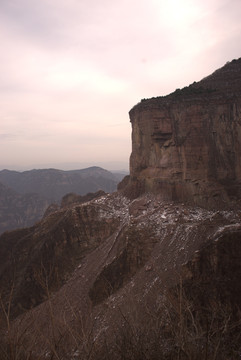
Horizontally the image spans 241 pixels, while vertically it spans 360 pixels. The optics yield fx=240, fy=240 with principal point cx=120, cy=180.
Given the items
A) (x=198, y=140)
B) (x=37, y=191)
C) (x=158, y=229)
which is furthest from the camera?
(x=37, y=191)

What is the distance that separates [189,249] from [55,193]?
481 feet

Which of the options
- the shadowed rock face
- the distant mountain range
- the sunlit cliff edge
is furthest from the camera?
the distant mountain range

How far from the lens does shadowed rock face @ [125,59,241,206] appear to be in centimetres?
2158

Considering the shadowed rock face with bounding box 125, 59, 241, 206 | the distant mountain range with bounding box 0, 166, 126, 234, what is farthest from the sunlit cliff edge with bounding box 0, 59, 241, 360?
the distant mountain range with bounding box 0, 166, 126, 234

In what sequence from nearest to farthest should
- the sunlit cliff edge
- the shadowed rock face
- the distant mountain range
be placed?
the sunlit cliff edge
the shadowed rock face
the distant mountain range

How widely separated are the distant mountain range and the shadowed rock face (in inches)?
3677

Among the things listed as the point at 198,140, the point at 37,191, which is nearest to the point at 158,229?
the point at 198,140

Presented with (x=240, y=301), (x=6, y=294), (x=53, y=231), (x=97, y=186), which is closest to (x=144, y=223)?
(x=240, y=301)

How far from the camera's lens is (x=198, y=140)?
22.4 meters

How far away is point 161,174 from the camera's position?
24484 mm

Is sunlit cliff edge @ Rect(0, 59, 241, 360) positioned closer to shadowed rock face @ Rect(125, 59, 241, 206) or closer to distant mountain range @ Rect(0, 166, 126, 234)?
shadowed rock face @ Rect(125, 59, 241, 206)

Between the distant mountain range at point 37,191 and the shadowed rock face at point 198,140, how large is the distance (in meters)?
93.4

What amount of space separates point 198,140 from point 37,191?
6062 inches

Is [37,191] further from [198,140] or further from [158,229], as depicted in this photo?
[158,229]
